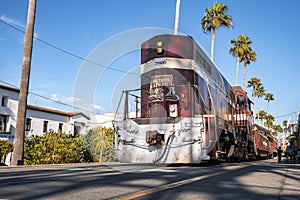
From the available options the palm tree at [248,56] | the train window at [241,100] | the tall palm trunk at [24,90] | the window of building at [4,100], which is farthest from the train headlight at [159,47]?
the palm tree at [248,56]

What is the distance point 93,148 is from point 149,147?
31.5 ft

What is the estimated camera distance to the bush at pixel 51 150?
45.0ft

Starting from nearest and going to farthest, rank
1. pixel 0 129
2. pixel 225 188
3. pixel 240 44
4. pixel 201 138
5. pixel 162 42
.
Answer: pixel 225 188 → pixel 201 138 → pixel 162 42 → pixel 0 129 → pixel 240 44

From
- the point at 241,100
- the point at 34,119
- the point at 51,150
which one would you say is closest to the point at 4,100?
the point at 34,119

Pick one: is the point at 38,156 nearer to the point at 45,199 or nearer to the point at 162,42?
the point at 162,42

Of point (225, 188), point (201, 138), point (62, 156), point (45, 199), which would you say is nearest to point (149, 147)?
point (201, 138)

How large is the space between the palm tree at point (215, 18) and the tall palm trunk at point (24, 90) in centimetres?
1623

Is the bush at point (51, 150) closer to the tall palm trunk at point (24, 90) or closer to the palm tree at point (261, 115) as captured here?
the tall palm trunk at point (24, 90)

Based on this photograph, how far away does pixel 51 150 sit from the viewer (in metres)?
14.0

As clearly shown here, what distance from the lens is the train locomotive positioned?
821 cm

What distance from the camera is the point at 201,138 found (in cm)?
809

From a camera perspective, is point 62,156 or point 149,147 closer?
point 149,147

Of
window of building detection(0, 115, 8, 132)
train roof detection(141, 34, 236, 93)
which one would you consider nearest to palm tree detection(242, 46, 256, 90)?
window of building detection(0, 115, 8, 132)

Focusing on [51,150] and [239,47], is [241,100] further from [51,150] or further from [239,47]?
[239,47]
